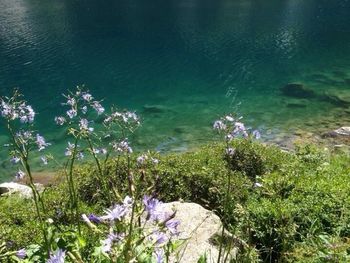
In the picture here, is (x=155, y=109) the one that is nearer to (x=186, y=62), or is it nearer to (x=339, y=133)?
(x=339, y=133)

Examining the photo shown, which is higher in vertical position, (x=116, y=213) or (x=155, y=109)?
(x=116, y=213)

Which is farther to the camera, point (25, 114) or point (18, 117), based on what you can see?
point (25, 114)

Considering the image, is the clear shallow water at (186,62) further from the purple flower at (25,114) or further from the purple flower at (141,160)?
the purple flower at (25,114)

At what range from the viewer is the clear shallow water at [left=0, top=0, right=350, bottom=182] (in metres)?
24.9

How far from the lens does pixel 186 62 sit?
3959 cm

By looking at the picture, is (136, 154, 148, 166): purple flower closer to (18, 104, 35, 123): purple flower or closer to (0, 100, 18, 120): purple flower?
(18, 104, 35, 123): purple flower

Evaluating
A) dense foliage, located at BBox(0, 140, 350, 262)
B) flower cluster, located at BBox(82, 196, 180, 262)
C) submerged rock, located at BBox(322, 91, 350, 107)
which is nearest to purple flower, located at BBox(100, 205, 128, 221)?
flower cluster, located at BBox(82, 196, 180, 262)

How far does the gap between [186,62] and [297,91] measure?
1322 cm

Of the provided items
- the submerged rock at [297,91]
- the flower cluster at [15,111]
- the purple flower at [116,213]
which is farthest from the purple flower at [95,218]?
the submerged rock at [297,91]

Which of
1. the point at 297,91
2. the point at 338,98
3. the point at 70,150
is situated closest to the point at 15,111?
the point at 70,150

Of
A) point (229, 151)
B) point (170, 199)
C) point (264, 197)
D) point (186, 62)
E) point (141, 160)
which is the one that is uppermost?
point (229, 151)

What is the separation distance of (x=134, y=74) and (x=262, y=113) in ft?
49.1

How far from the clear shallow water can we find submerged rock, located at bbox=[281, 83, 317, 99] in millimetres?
786

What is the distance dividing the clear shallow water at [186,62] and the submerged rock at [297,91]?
2.58 ft
